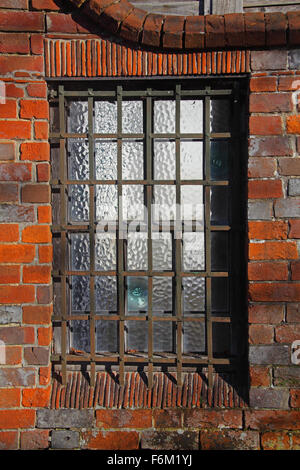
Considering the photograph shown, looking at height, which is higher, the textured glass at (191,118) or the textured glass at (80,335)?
the textured glass at (191,118)

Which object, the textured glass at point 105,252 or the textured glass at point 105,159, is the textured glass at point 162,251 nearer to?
the textured glass at point 105,252

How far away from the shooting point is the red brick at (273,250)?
6.49 feet

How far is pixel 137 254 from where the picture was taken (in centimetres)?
217

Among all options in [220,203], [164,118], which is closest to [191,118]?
[164,118]

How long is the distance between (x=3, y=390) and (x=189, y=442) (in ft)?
3.39

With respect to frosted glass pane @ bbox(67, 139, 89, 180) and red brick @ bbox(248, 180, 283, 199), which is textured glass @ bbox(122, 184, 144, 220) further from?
red brick @ bbox(248, 180, 283, 199)

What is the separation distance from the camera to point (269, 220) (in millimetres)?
1980

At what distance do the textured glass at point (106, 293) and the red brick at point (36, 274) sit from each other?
0.30 meters

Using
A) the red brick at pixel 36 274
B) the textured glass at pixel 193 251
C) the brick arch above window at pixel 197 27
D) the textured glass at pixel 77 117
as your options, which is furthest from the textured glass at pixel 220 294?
the brick arch above window at pixel 197 27

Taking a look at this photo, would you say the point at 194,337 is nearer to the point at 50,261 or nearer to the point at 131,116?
the point at 50,261

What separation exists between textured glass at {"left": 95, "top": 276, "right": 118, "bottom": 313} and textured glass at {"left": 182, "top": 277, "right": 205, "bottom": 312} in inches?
16.0

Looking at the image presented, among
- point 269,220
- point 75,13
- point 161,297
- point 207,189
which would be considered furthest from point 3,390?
point 75,13

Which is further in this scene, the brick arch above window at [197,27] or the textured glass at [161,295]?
the textured glass at [161,295]

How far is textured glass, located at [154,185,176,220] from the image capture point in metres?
2.14
